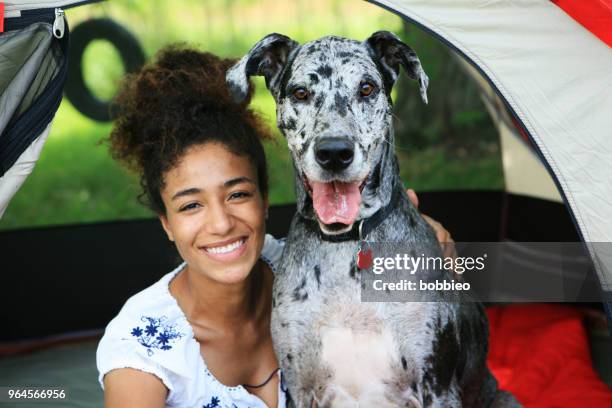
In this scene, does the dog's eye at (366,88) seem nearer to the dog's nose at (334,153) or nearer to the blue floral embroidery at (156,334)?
the dog's nose at (334,153)

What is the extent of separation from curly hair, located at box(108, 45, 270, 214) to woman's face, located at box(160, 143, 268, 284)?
60 millimetres

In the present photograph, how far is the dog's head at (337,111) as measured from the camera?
2.55 metres

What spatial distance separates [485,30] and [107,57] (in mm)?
3716

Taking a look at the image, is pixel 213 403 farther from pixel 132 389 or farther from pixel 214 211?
pixel 214 211

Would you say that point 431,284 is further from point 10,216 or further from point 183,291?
point 10,216

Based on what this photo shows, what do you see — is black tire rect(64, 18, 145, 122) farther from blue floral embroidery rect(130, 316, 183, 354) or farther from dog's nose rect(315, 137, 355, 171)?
dog's nose rect(315, 137, 355, 171)

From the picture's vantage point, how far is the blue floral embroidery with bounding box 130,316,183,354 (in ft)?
9.16

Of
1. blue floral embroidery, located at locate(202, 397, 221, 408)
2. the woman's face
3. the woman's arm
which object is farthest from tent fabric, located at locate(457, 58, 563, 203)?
the woman's arm

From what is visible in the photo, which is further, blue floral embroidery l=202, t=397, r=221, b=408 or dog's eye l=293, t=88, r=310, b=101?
blue floral embroidery l=202, t=397, r=221, b=408

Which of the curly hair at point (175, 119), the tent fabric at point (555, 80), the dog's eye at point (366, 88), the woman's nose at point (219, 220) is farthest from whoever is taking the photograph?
the curly hair at point (175, 119)

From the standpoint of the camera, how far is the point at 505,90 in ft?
8.75

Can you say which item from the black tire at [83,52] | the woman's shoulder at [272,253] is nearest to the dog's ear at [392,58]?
the woman's shoulder at [272,253]

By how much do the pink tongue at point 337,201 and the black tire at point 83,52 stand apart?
3.29 m

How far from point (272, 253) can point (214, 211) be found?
0.70 meters
